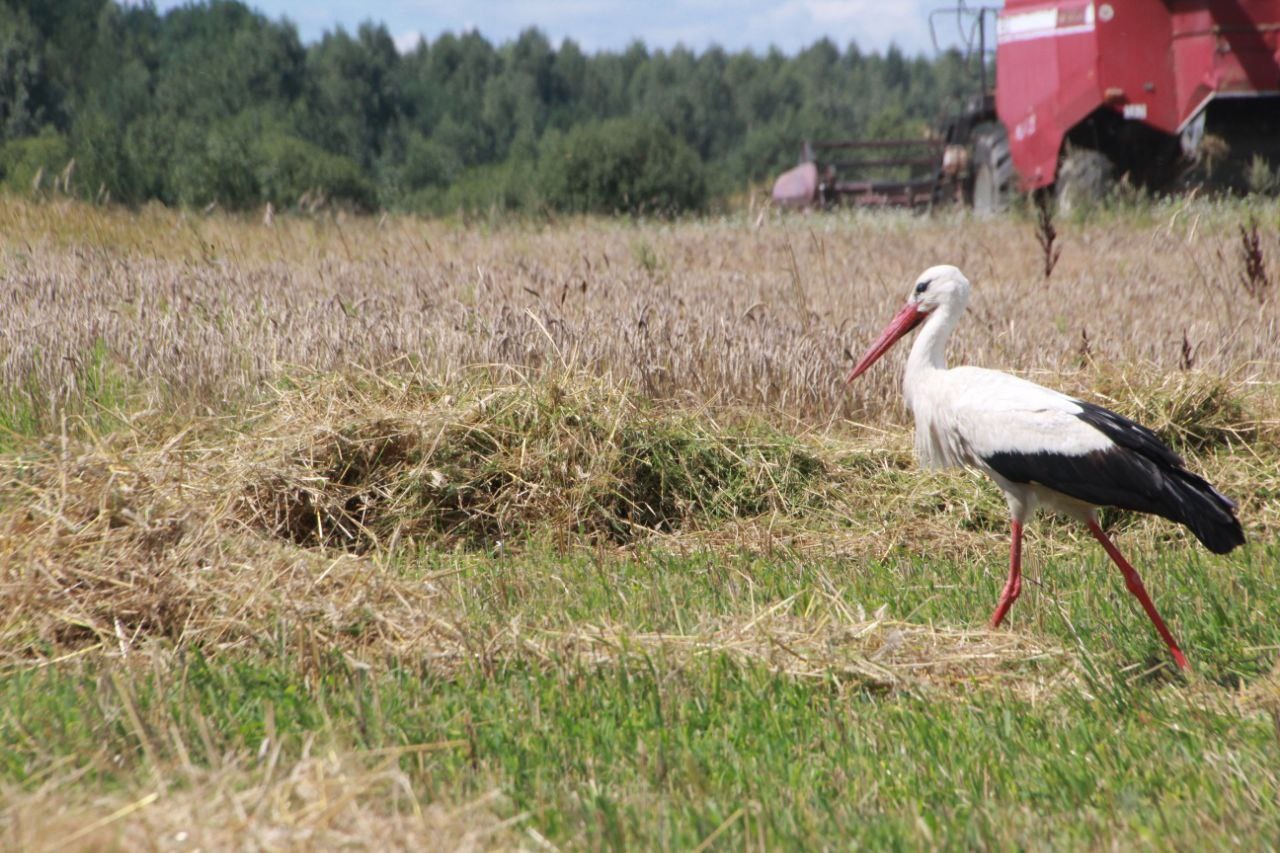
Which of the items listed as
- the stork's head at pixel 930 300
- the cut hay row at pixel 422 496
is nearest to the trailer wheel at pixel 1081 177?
the cut hay row at pixel 422 496

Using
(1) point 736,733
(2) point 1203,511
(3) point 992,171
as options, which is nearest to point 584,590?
(1) point 736,733

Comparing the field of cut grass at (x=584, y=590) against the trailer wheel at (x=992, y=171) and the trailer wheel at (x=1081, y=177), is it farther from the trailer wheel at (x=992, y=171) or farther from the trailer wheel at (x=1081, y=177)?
the trailer wheel at (x=992, y=171)

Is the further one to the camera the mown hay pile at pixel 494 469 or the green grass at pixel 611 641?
the mown hay pile at pixel 494 469

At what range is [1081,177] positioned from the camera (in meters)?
15.9

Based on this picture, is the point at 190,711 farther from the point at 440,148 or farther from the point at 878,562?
the point at 440,148

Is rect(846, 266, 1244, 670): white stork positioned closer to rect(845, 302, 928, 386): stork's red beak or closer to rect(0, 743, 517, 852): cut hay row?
rect(845, 302, 928, 386): stork's red beak

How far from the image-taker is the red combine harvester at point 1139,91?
1461cm

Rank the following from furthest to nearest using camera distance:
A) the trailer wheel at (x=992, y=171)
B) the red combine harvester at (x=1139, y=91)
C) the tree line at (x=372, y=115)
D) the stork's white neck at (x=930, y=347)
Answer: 1. the tree line at (x=372, y=115)
2. the trailer wheel at (x=992, y=171)
3. the red combine harvester at (x=1139, y=91)
4. the stork's white neck at (x=930, y=347)

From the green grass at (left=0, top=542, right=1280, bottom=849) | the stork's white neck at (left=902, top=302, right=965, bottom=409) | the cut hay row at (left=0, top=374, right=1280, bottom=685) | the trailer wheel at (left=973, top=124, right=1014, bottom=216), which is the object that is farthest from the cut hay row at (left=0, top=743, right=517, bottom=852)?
the trailer wheel at (left=973, top=124, right=1014, bottom=216)

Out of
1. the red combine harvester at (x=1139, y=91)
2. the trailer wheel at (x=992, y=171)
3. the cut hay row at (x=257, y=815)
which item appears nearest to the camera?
the cut hay row at (x=257, y=815)

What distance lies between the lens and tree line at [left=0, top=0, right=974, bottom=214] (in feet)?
76.2

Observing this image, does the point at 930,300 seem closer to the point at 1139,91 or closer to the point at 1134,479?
the point at 1134,479

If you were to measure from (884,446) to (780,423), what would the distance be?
0.64 metres

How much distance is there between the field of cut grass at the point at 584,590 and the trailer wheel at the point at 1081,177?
7174 mm
